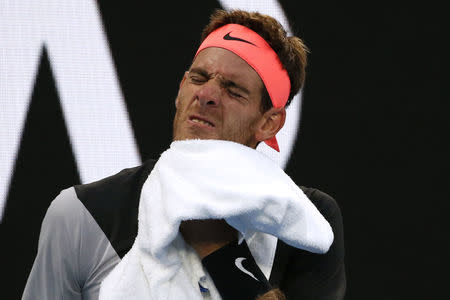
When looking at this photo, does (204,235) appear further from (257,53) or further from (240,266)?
(257,53)

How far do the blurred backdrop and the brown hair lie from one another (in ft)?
1.75

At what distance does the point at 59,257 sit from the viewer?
4.52 feet

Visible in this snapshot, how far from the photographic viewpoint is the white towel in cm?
120

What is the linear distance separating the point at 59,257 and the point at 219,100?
0.47m

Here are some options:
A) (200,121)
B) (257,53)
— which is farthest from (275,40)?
(200,121)

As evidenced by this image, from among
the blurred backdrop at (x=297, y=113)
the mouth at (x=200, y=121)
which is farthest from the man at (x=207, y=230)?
the blurred backdrop at (x=297, y=113)

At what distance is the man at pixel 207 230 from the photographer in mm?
1298

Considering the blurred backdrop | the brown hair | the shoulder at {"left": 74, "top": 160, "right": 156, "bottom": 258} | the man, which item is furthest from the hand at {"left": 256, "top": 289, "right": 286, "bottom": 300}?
the blurred backdrop

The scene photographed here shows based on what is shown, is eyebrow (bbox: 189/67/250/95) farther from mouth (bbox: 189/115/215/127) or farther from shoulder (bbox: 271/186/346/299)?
shoulder (bbox: 271/186/346/299)

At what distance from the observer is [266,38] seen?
5.06ft

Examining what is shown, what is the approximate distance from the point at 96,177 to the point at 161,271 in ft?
2.88

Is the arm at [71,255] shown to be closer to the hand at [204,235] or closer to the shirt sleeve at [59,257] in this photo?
the shirt sleeve at [59,257]

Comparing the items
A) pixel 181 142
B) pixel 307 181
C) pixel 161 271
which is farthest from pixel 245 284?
pixel 307 181

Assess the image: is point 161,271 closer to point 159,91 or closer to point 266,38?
point 266,38
